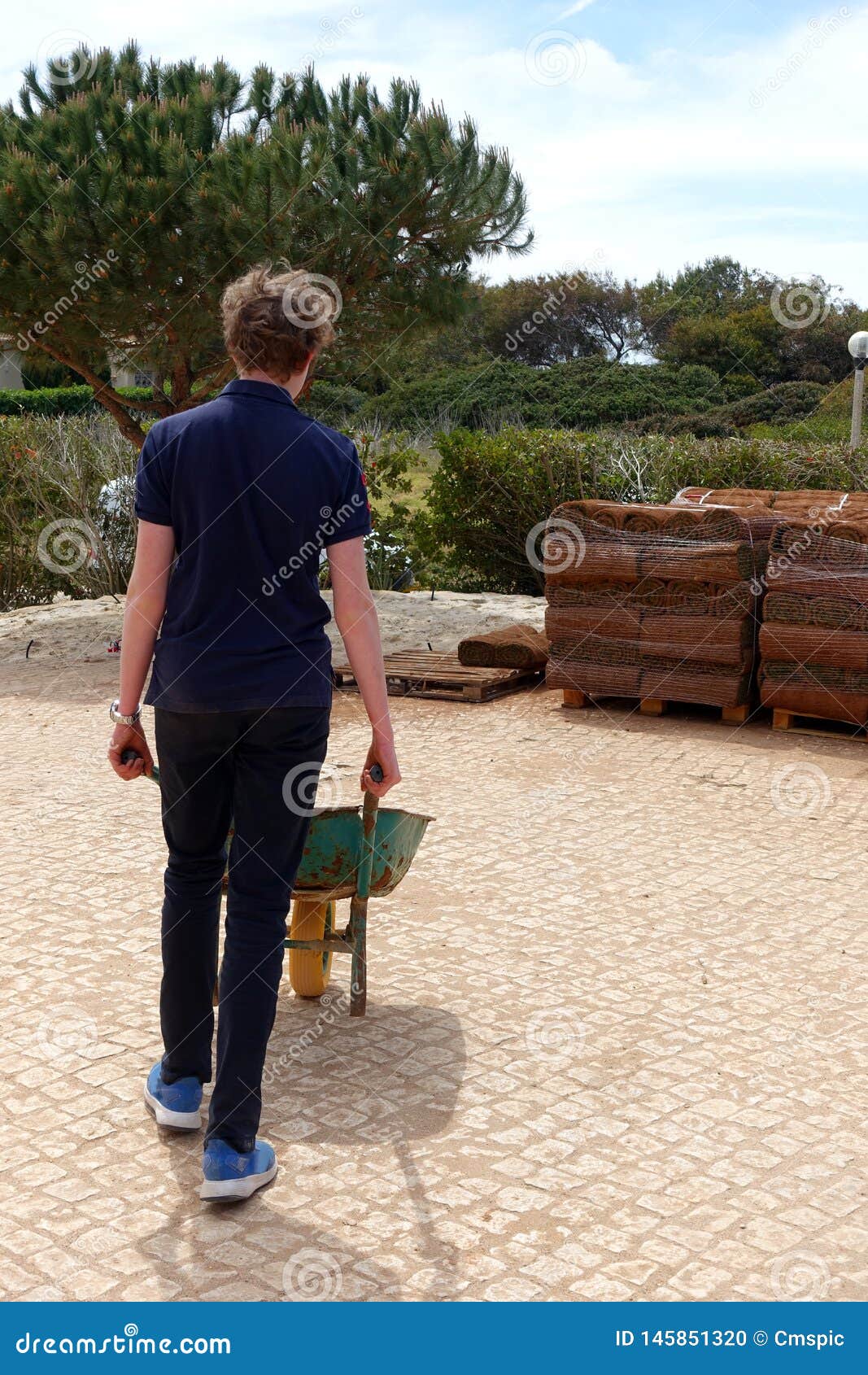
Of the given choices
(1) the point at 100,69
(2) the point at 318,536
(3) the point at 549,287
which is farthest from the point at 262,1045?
(3) the point at 549,287

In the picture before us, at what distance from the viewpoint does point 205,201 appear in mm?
9812

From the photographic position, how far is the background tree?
9883mm

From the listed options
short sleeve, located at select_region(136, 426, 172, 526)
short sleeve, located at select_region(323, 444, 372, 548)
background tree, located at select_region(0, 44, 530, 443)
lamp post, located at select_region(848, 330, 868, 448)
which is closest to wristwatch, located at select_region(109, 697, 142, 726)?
short sleeve, located at select_region(136, 426, 172, 526)

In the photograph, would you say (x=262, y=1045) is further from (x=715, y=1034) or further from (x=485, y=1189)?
(x=715, y=1034)

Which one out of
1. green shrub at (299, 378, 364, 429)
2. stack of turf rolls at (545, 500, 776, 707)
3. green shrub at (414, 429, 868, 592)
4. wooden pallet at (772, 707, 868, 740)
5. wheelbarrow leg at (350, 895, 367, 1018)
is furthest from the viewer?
green shrub at (299, 378, 364, 429)

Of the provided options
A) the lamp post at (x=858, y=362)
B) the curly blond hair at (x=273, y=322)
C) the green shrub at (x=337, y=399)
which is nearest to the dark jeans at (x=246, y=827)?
the curly blond hair at (x=273, y=322)

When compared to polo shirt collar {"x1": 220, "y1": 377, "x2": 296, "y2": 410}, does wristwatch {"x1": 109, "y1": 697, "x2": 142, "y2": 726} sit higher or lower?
lower

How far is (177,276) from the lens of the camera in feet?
33.9

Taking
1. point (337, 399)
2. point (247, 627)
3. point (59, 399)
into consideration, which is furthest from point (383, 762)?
point (59, 399)

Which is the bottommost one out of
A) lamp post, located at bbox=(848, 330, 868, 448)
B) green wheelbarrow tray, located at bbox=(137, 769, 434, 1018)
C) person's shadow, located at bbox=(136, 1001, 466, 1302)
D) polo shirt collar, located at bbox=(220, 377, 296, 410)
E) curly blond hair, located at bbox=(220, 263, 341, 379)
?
person's shadow, located at bbox=(136, 1001, 466, 1302)

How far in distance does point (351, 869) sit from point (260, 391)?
1479 mm

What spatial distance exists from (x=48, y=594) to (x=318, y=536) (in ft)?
39.5

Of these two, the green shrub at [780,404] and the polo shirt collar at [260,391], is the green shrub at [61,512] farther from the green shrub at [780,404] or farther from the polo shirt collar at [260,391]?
the green shrub at [780,404]

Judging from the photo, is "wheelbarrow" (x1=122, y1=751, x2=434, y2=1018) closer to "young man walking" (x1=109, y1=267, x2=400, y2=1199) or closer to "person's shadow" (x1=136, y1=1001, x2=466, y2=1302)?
"person's shadow" (x1=136, y1=1001, x2=466, y2=1302)
